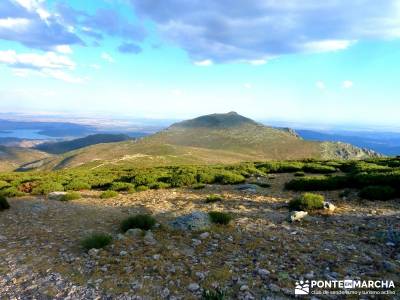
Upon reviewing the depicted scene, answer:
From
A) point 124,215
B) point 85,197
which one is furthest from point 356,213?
point 85,197

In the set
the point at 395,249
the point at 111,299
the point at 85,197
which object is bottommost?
the point at 85,197

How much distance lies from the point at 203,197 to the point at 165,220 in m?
6.21

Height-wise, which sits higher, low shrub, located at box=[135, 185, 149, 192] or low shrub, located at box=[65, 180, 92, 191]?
low shrub, located at box=[135, 185, 149, 192]

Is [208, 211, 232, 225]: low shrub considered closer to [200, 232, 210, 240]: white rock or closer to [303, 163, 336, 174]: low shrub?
[200, 232, 210, 240]: white rock

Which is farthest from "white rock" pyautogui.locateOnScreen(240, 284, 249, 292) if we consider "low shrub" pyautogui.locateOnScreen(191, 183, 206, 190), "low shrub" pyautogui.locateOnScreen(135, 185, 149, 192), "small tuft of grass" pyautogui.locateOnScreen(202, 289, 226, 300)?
"low shrub" pyautogui.locateOnScreen(135, 185, 149, 192)

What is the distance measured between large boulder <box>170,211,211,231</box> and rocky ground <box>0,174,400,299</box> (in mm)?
328

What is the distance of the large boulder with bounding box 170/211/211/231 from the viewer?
12430 mm

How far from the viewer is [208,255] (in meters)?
9.84

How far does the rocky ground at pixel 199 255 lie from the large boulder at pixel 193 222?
Answer: 1.08 feet

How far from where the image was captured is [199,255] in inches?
390

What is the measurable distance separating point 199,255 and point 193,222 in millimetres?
2767

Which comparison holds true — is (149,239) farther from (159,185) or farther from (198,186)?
(159,185)

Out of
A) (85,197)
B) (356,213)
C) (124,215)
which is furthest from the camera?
(85,197)

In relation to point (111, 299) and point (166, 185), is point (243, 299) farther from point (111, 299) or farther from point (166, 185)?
point (166, 185)
